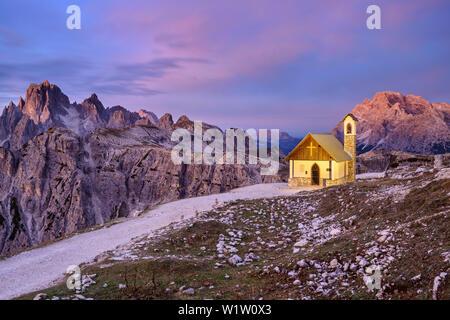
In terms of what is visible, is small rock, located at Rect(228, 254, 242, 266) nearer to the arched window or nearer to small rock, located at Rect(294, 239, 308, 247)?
Result: small rock, located at Rect(294, 239, 308, 247)

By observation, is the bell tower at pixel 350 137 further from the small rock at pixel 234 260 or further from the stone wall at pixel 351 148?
the small rock at pixel 234 260

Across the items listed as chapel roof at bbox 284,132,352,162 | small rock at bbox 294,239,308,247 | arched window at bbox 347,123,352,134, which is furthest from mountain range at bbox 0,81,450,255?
small rock at bbox 294,239,308,247

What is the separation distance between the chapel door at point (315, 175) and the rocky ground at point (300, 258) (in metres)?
21.3

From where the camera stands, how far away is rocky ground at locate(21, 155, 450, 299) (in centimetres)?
968

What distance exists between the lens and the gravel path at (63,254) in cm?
1635

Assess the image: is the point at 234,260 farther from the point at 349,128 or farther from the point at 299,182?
the point at 349,128

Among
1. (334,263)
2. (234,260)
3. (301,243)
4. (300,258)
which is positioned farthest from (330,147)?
(334,263)

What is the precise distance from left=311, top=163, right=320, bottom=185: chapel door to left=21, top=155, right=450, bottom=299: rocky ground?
69.9ft

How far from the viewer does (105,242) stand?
76.5ft

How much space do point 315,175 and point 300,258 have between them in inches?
1287

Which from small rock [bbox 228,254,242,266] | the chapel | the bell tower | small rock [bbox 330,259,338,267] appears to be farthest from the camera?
the bell tower

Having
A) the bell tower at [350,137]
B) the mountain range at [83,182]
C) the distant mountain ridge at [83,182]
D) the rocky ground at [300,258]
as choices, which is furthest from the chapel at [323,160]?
the mountain range at [83,182]
